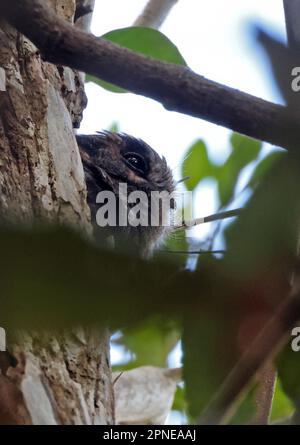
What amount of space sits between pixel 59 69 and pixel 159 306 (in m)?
1.64

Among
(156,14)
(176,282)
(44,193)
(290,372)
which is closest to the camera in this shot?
(176,282)

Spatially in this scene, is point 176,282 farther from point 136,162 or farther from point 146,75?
point 136,162

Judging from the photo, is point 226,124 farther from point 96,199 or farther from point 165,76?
point 96,199

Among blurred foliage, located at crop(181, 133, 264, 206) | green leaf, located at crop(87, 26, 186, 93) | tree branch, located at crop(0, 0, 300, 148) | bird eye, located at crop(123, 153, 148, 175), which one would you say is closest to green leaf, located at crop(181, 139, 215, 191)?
blurred foliage, located at crop(181, 133, 264, 206)

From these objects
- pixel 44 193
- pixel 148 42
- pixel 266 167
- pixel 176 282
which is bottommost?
pixel 176 282

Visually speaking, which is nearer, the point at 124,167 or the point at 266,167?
the point at 266,167

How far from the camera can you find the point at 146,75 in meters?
0.84

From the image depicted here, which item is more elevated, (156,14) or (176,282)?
(156,14)

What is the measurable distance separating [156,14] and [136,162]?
4.77 feet

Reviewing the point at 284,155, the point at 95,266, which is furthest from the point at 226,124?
the point at 95,266

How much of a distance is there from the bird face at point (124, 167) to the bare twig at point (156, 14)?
125 cm

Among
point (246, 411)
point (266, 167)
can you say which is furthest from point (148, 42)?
point (266, 167)

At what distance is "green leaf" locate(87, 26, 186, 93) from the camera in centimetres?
258

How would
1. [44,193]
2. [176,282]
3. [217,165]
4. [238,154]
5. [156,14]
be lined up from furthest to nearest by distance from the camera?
1. [156,14]
2. [217,165]
3. [238,154]
4. [44,193]
5. [176,282]
